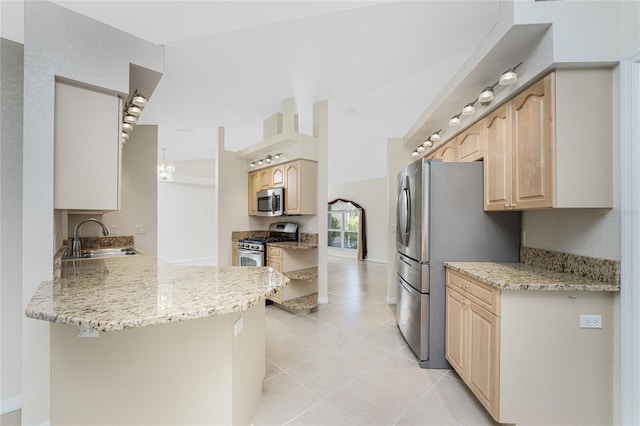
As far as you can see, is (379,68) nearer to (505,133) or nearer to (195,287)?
(505,133)

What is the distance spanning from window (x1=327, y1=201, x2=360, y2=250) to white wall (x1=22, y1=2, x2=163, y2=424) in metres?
7.85

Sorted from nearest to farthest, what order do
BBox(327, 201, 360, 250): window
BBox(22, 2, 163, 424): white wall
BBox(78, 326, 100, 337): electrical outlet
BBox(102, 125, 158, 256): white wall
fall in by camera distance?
BBox(78, 326, 100, 337): electrical outlet
BBox(22, 2, 163, 424): white wall
BBox(102, 125, 158, 256): white wall
BBox(327, 201, 360, 250): window

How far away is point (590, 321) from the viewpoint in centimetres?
157

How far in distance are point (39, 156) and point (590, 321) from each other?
3211 mm

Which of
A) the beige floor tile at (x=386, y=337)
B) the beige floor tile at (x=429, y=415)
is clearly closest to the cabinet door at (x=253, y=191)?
the beige floor tile at (x=386, y=337)

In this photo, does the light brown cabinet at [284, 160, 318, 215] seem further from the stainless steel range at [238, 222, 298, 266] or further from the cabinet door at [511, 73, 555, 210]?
the cabinet door at [511, 73, 555, 210]

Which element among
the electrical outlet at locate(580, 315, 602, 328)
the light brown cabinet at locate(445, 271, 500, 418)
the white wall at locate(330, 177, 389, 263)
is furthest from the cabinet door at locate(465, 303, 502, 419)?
the white wall at locate(330, 177, 389, 263)

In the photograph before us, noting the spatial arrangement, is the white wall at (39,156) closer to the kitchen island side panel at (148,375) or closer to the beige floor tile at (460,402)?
the kitchen island side panel at (148,375)

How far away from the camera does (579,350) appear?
1.58 metres

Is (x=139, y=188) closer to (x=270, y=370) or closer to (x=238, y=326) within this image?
(x=270, y=370)

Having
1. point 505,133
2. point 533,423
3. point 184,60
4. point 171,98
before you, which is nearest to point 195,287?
point 533,423

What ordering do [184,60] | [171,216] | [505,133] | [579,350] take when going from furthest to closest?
1. [171,216]
2. [184,60]
3. [505,133]
4. [579,350]

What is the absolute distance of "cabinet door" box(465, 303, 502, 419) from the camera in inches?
65.2

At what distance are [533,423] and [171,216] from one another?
8296mm
